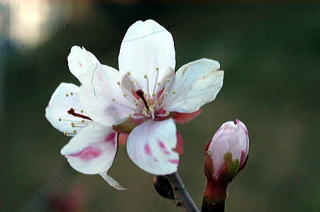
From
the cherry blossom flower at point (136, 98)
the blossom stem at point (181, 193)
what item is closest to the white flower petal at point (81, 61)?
the cherry blossom flower at point (136, 98)

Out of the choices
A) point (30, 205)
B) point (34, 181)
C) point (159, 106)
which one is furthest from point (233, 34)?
point (159, 106)

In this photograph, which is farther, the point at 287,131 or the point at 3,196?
the point at 287,131

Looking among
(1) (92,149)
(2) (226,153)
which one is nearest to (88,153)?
(1) (92,149)

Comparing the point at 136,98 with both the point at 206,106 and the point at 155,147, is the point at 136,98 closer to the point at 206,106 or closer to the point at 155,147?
the point at 155,147

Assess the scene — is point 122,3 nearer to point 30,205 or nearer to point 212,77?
point 30,205

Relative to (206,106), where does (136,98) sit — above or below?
above

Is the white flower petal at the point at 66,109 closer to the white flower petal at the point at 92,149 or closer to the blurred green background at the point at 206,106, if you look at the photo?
the white flower petal at the point at 92,149

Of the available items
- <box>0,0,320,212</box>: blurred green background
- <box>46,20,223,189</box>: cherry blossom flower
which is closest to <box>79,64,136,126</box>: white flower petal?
<box>46,20,223,189</box>: cherry blossom flower
